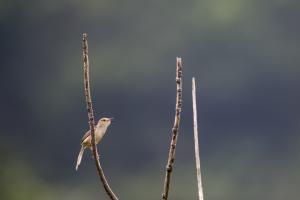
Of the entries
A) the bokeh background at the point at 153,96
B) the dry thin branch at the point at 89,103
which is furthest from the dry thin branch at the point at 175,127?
the bokeh background at the point at 153,96

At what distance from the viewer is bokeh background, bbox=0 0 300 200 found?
138 feet

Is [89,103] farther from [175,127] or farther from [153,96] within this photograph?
[153,96]

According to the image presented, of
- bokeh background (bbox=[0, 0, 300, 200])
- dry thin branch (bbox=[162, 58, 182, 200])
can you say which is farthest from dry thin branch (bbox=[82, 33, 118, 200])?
bokeh background (bbox=[0, 0, 300, 200])

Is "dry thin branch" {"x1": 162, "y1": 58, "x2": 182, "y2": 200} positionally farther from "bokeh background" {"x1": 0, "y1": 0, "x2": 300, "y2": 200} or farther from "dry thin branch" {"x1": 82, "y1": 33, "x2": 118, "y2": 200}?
"bokeh background" {"x1": 0, "y1": 0, "x2": 300, "y2": 200}

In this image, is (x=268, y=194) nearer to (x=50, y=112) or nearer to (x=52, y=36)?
(x=50, y=112)

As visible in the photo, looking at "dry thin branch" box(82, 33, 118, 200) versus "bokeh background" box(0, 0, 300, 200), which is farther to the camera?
"bokeh background" box(0, 0, 300, 200)

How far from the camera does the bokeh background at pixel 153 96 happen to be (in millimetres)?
42094

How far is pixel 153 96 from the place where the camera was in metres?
49.5

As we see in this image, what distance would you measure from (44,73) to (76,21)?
23.3ft

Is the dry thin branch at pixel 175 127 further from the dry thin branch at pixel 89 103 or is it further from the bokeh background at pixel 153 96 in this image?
the bokeh background at pixel 153 96

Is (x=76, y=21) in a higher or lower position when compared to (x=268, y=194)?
higher

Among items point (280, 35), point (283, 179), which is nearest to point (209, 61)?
point (280, 35)

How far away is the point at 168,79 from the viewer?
47.9 meters

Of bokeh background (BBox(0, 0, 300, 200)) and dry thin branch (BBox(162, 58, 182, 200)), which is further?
bokeh background (BBox(0, 0, 300, 200))
